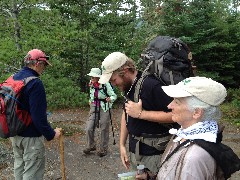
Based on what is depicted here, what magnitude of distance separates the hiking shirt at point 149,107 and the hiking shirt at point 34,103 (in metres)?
1.35

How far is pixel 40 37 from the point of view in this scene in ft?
22.9

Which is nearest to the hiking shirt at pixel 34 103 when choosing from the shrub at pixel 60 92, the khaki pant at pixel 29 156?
the khaki pant at pixel 29 156

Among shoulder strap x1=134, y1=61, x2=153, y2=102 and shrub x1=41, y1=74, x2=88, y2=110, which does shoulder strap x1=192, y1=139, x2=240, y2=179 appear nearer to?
shoulder strap x1=134, y1=61, x2=153, y2=102

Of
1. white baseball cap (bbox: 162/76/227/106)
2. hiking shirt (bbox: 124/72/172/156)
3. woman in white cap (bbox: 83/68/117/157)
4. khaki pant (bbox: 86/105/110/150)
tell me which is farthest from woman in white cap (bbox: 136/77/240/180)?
khaki pant (bbox: 86/105/110/150)

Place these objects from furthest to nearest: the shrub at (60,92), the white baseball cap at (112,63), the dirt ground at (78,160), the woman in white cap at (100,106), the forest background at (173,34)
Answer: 1. the forest background at (173,34)
2. the shrub at (60,92)
3. the woman in white cap at (100,106)
4. the dirt ground at (78,160)
5. the white baseball cap at (112,63)

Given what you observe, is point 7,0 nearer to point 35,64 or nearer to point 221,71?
point 35,64

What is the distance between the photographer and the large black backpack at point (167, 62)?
2.76 meters

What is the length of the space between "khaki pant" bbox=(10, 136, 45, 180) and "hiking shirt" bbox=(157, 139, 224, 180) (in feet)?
8.44

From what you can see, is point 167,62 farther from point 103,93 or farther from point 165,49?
point 103,93

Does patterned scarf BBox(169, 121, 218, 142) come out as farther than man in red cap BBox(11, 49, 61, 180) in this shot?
No

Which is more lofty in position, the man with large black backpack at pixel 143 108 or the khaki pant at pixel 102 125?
the man with large black backpack at pixel 143 108

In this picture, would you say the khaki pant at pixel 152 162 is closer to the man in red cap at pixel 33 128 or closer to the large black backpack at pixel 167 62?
the large black backpack at pixel 167 62

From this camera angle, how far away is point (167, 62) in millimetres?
2766

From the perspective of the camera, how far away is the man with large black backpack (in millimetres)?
2744
